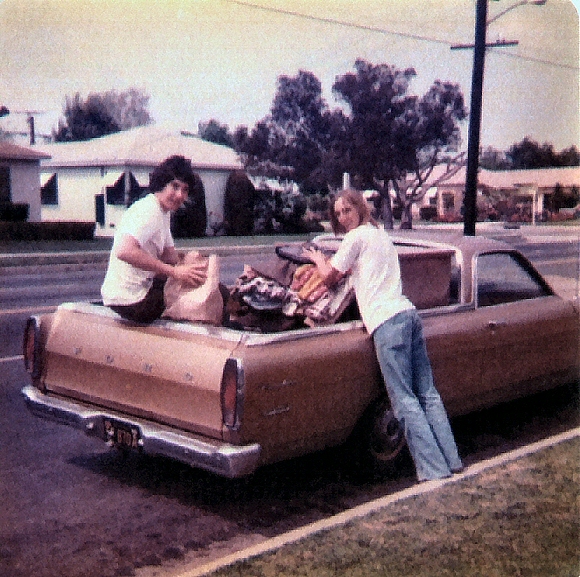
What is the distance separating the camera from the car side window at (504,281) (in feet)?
18.5

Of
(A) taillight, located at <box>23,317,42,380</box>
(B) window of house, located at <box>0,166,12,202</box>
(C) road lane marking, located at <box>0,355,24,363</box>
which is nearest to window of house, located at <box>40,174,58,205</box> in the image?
(B) window of house, located at <box>0,166,12,202</box>

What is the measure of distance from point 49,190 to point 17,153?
188 centimetres

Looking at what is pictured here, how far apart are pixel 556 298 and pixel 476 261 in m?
1.03

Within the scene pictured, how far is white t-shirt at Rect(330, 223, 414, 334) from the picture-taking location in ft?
15.6

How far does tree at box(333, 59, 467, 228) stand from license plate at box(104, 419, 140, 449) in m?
3.87

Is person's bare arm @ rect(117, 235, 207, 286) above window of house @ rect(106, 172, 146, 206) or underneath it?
underneath

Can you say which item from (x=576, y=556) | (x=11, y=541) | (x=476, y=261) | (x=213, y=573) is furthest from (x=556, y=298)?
(x=11, y=541)

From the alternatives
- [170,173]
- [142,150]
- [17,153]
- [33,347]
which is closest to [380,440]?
[170,173]

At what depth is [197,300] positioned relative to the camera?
4.54m

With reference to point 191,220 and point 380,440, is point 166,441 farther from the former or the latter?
point 191,220

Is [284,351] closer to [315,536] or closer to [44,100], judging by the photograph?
[315,536]

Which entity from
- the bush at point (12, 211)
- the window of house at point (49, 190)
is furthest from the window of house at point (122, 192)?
the bush at point (12, 211)

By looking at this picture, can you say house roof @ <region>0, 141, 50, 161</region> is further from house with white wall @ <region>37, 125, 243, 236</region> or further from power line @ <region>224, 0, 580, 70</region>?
power line @ <region>224, 0, 580, 70</region>

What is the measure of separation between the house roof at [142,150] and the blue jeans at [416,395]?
333 centimetres
